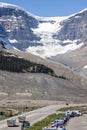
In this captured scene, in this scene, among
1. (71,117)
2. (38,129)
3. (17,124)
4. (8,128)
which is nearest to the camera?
(38,129)

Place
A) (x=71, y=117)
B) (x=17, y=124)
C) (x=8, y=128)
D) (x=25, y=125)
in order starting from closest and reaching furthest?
(x=25, y=125)
(x=8, y=128)
(x=17, y=124)
(x=71, y=117)

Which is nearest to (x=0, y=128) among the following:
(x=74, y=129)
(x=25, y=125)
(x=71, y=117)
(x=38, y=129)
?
(x=38, y=129)

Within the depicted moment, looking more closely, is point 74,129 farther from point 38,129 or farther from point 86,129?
point 38,129

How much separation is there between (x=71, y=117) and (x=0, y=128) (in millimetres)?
46863

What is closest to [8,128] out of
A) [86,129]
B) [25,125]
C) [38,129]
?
[38,129]

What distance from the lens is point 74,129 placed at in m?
93.8

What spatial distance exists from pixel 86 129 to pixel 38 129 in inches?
509

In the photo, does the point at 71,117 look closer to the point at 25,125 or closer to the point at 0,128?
the point at 0,128

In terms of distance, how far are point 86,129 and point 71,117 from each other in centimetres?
4011

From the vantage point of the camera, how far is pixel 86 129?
9256cm

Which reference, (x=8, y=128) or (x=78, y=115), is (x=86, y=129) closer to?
(x=8, y=128)

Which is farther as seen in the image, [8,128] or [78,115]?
[78,115]

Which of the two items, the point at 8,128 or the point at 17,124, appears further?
the point at 17,124

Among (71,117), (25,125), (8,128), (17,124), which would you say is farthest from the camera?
(71,117)
